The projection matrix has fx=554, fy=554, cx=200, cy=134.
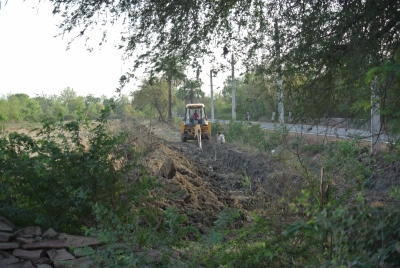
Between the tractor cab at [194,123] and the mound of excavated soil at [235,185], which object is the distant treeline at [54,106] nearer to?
the mound of excavated soil at [235,185]

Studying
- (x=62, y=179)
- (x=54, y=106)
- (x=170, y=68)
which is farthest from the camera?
(x=54, y=106)

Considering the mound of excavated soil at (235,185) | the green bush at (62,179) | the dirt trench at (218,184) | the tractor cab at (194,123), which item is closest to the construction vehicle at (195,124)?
the tractor cab at (194,123)

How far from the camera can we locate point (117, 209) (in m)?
8.79

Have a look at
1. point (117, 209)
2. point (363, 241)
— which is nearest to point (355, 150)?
point (117, 209)

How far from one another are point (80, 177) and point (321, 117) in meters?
4.23

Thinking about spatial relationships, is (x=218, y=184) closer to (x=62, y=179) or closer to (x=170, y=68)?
(x=170, y=68)

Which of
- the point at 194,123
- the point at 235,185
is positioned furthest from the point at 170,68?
the point at 194,123

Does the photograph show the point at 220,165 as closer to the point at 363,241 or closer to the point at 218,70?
the point at 218,70

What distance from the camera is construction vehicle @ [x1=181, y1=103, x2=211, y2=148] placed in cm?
3422

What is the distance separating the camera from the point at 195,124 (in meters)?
34.3

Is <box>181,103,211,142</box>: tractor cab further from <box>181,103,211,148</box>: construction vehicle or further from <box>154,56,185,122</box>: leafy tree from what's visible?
<box>154,56,185,122</box>: leafy tree

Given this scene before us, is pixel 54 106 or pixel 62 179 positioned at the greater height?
pixel 54 106

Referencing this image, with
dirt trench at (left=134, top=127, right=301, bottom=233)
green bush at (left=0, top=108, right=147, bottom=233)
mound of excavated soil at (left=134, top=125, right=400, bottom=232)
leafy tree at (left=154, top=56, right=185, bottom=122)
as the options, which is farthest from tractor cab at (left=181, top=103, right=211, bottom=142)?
green bush at (left=0, top=108, right=147, bottom=233)

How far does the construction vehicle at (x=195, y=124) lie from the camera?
34.2m
